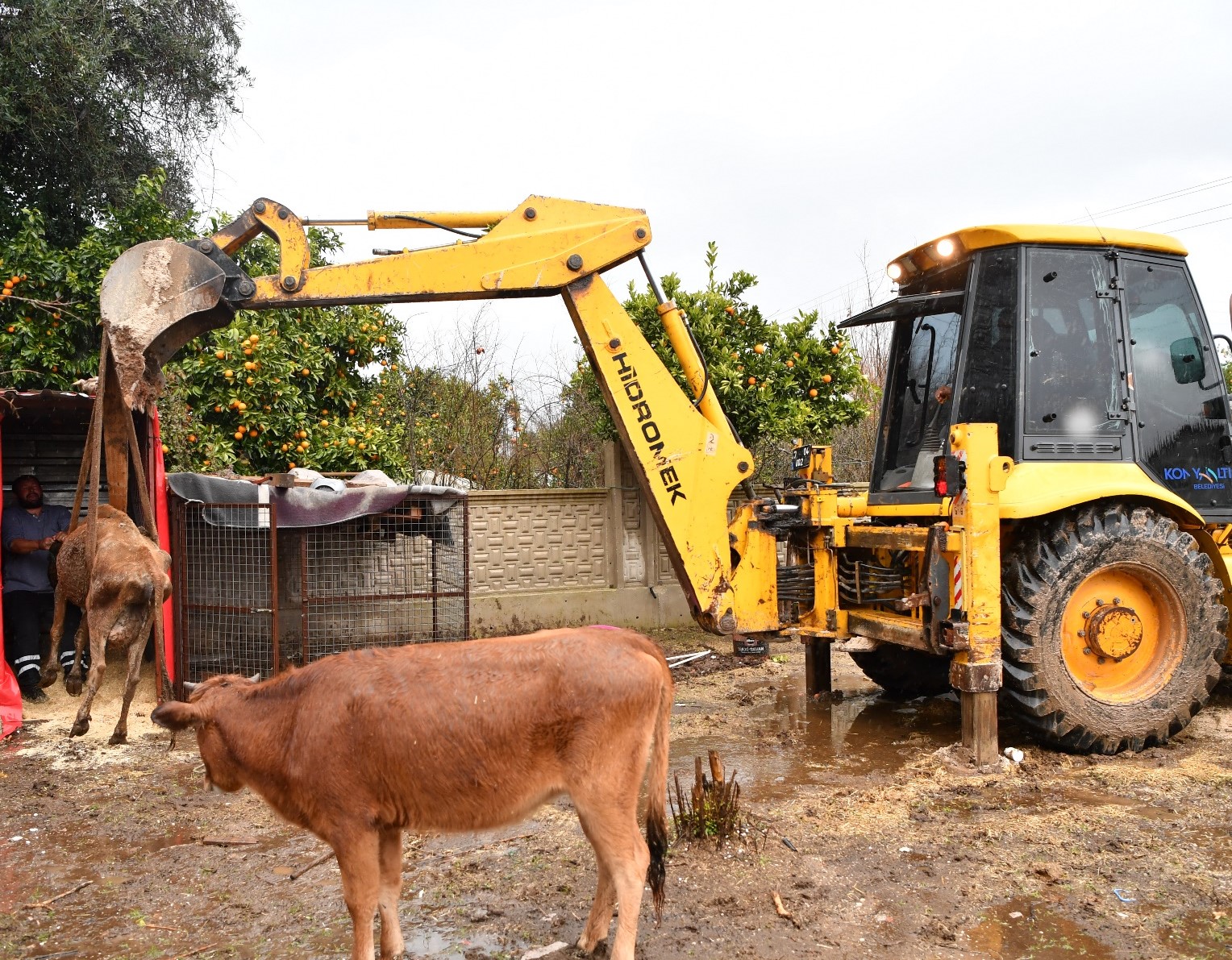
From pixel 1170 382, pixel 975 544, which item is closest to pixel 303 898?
pixel 975 544

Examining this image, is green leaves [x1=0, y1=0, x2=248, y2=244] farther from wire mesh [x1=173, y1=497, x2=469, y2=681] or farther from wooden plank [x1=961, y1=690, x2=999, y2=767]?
wooden plank [x1=961, y1=690, x2=999, y2=767]

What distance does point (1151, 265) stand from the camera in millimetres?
6156

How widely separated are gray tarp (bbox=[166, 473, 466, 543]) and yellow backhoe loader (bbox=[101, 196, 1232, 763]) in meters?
2.94

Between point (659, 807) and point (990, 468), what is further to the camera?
point (990, 468)

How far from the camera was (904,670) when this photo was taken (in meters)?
7.37

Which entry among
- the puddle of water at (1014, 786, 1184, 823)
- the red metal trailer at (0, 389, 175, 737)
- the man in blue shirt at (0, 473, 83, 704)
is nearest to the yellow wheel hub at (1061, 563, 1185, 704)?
the puddle of water at (1014, 786, 1184, 823)

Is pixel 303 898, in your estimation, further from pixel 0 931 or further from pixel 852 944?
pixel 852 944

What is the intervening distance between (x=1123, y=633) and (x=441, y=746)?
4.44m

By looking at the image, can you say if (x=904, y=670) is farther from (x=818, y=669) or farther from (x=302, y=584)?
(x=302, y=584)

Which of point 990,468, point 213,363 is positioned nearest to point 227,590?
point 213,363

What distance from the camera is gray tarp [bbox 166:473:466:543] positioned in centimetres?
798

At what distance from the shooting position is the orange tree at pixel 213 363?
31.1 ft

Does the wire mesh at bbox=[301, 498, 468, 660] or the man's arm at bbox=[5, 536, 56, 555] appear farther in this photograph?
the wire mesh at bbox=[301, 498, 468, 660]

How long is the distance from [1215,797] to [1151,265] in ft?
10.7
